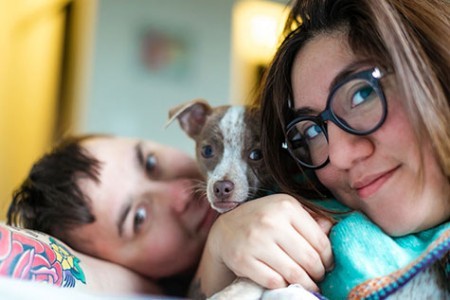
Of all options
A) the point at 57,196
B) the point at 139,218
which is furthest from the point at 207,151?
the point at 57,196

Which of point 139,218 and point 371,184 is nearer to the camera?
point 371,184

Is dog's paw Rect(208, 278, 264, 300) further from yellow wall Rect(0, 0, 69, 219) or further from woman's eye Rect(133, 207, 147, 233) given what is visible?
yellow wall Rect(0, 0, 69, 219)

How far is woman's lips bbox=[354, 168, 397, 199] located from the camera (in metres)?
0.96

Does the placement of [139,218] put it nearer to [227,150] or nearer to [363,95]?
[227,150]

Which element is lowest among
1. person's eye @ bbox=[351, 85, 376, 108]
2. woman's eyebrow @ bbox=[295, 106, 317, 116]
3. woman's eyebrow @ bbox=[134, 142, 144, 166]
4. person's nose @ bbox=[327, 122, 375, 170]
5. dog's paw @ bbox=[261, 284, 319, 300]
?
dog's paw @ bbox=[261, 284, 319, 300]

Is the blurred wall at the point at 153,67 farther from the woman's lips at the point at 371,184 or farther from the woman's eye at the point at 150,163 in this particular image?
the woman's lips at the point at 371,184

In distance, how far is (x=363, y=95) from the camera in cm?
96

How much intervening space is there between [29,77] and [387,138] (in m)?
4.06

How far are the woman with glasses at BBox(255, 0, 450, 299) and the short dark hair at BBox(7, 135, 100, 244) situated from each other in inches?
25.0

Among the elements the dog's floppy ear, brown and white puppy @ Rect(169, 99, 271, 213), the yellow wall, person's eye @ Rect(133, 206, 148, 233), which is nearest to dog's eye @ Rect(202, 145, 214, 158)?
brown and white puppy @ Rect(169, 99, 271, 213)

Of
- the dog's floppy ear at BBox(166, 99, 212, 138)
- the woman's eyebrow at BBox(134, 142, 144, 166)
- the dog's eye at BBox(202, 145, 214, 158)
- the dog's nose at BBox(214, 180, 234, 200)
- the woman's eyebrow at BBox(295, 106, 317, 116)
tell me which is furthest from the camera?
the dog's floppy ear at BBox(166, 99, 212, 138)

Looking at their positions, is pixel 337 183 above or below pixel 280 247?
above

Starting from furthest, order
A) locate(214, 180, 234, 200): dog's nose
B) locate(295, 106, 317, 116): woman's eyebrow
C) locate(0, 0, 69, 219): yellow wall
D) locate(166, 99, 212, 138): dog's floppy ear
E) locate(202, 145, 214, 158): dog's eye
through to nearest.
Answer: locate(0, 0, 69, 219): yellow wall
locate(166, 99, 212, 138): dog's floppy ear
locate(202, 145, 214, 158): dog's eye
locate(214, 180, 234, 200): dog's nose
locate(295, 106, 317, 116): woman's eyebrow

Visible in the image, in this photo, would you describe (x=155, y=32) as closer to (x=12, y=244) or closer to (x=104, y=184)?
(x=104, y=184)
